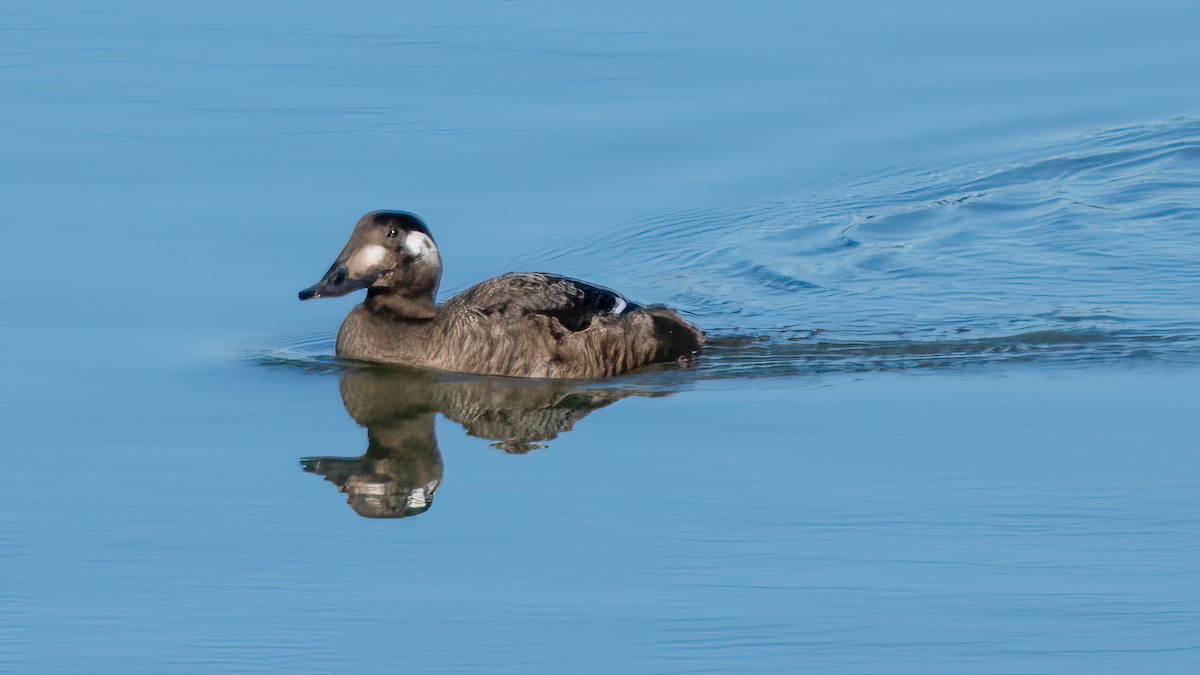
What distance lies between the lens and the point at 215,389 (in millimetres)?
11102

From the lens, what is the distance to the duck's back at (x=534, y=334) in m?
11.4

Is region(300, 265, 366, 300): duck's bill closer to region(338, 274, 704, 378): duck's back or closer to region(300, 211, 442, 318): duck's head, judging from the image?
region(300, 211, 442, 318): duck's head

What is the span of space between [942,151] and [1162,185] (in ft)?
6.23

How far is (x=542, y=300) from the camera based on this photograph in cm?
1144

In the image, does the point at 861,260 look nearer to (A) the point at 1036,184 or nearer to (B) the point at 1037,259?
(B) the point at 1037,259

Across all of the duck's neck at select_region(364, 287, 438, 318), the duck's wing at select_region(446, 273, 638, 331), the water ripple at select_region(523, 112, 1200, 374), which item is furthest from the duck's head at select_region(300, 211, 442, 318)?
the water ripple at select_region(523, 112, 1200, 374)

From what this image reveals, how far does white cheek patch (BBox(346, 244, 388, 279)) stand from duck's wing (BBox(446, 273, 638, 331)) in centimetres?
61

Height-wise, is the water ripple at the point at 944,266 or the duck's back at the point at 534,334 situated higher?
the water ripple at the point at 944,266

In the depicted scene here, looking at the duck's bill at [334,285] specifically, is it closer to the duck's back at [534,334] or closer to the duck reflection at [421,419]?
the duck's back at [534,334]

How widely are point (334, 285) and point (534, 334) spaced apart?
1337mm

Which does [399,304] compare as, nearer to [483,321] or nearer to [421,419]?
[483,321]

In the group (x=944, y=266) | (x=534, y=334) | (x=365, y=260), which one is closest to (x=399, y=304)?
(x=365, y=260)

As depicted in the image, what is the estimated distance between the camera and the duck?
11422mm

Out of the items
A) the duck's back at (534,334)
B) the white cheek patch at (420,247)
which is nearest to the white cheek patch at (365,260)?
the white cheek patch at (420,247)
